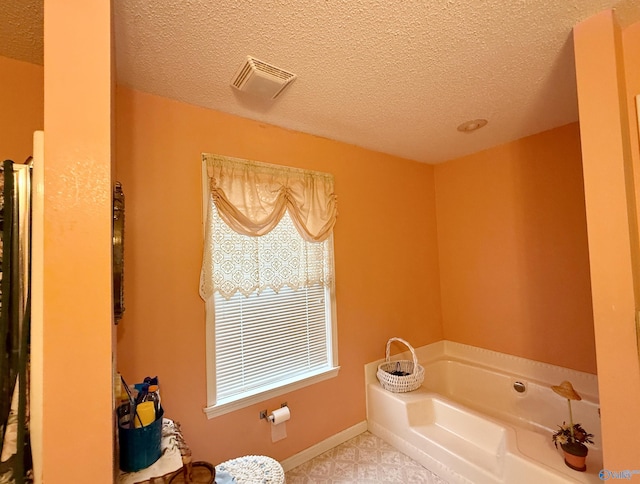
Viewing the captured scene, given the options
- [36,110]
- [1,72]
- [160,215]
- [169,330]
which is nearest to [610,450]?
[169,330]

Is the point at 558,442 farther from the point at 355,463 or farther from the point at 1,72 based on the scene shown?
the point at 1,72

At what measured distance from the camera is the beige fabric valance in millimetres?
1822

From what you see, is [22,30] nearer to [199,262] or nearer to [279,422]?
[199,262]

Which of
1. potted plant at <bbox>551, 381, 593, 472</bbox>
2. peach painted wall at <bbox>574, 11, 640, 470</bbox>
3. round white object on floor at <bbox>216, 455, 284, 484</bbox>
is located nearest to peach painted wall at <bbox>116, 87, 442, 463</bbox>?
round white object on floor at <bbox>216, 455, 284, 484</bbox>

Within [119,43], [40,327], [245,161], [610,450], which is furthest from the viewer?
[245,161]

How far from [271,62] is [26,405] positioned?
1492 mm

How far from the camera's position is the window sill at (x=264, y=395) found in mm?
1747

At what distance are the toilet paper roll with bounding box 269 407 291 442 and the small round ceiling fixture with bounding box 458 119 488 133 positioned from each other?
2354mm

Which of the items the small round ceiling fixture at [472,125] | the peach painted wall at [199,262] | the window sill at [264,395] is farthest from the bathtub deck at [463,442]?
the small round ceiling fixture at [472,125]

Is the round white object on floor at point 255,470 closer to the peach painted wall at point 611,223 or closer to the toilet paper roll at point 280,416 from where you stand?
the toilet paper roll at point 280,416

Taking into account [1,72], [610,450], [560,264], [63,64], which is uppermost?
[1,72]

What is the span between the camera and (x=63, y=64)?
2.39ft

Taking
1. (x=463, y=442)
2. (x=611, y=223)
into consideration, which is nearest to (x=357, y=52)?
(x=611, y=223)

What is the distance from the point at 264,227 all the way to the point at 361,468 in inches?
69.0
